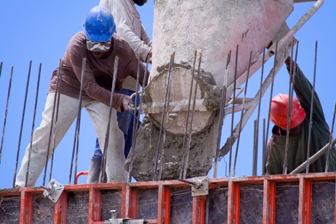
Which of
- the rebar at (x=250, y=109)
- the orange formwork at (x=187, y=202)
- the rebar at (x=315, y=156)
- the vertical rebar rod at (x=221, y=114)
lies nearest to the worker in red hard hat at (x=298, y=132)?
the rebar at (x=250, y=109)

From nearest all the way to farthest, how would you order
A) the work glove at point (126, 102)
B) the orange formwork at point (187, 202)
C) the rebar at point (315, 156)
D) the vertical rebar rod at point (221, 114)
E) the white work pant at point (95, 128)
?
the orange formwork at point (187, 202) → the vertical rebar rod at point (221, 114) → the rebar at point (315, 156) → the work glove at point (126, 102) → the white work pant at point (95, 128)

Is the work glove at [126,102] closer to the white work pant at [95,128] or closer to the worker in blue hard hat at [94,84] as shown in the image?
the worker in blue hard hat at [94,84]

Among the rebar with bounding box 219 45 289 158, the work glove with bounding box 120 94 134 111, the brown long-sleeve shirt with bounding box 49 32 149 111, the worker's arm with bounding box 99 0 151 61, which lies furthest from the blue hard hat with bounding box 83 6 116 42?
the rebar with bounding box 219 45 289 158

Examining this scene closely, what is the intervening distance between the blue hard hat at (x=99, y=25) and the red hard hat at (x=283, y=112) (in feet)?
8.40

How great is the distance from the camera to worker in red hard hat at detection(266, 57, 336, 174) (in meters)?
13.4

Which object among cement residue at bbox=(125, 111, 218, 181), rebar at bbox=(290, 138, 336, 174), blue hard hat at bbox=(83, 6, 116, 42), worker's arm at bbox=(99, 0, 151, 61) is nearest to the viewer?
rebar at bbox=(290, 138, 336, 174)

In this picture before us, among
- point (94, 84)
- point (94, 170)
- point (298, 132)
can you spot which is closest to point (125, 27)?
point (94, 84)

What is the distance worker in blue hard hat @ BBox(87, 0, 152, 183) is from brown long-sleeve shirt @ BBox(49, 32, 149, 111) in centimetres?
34

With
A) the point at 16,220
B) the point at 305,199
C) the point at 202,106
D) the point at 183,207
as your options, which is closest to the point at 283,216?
the point at 305,199

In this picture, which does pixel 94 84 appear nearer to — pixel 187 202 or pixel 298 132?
pixel 187 202

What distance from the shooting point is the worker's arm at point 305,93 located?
1334 centimetres

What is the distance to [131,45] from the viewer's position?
531 inches

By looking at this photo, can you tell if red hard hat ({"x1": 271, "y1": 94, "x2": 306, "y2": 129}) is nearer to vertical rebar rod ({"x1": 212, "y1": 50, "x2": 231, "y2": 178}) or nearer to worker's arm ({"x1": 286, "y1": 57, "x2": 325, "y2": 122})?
worker's arm ({"x1": 286, "y1": 57, "x2": 325, "y2": 122})

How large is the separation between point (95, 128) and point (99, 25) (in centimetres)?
133
